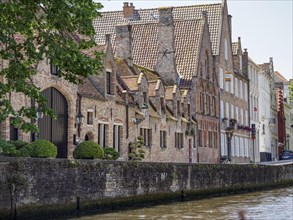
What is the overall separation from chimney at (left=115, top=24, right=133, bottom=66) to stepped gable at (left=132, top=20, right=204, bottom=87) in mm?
5325

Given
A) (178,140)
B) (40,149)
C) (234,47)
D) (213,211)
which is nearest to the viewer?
(213,211)

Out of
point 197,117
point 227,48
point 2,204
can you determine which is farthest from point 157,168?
point 227,48

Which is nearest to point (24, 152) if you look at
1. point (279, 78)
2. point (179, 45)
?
point (179, 45)

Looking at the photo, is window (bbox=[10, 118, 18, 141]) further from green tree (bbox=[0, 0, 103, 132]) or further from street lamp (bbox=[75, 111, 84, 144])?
green tree (bbox=[0, 0, 103, 132])

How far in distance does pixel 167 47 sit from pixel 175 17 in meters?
9.62

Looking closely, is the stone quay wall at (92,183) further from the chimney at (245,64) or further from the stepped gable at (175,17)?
the chimney at (245,64)

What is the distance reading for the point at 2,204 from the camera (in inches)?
848

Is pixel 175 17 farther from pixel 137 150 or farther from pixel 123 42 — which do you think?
pixel 137 150

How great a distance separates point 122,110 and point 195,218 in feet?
57.1

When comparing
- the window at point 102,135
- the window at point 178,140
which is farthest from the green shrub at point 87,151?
the window at point 178,140

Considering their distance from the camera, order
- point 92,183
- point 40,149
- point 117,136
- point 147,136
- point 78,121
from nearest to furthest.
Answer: point 92,183 < point 40,149 < point 78,121 < point 117,136 < point 147,136

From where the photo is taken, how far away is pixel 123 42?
4925 cm

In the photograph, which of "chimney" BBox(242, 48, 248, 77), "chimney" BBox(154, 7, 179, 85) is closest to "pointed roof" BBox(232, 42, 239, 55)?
"chimney" BBox(242, 48, 248, 77)

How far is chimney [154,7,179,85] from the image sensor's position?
5238 cm
